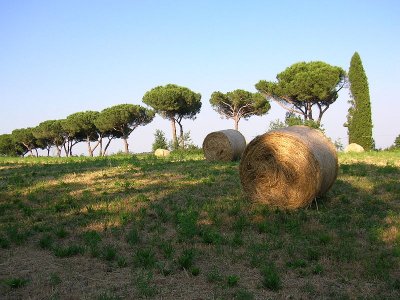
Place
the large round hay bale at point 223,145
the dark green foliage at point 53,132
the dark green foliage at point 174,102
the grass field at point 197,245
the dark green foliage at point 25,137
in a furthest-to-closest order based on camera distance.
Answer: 1. the dark green foliage at point 25,137
2. the dark green foliage at point 53,132
3. the dark green foliage at point 174,102
4. the large round hay bale at point 223,145
5. the grass field at point 197,245

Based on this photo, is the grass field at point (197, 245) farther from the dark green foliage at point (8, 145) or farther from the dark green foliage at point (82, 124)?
the dark green foliage at point (8, 145)

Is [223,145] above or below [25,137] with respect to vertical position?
below

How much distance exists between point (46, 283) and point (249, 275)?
3134mm

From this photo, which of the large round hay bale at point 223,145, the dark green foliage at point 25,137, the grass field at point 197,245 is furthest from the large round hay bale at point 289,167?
the dark green foliage at point 25,137

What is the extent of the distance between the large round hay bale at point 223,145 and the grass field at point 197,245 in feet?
35.2

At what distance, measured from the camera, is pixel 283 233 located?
8.59 m

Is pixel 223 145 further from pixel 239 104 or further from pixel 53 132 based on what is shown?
pixel 53 132

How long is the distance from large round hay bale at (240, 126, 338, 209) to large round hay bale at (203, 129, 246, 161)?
11656mm

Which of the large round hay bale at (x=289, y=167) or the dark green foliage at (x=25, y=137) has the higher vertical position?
the dark green foliage at (x=25, y=137)

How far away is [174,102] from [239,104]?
30.7ft

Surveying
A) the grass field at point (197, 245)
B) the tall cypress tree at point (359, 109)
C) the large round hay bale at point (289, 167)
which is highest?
the tall cypress tree at point (359, 109)

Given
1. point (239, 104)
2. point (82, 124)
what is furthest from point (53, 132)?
point (239, 104)

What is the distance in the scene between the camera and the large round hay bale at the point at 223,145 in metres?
23.5

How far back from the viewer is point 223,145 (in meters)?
23.6
